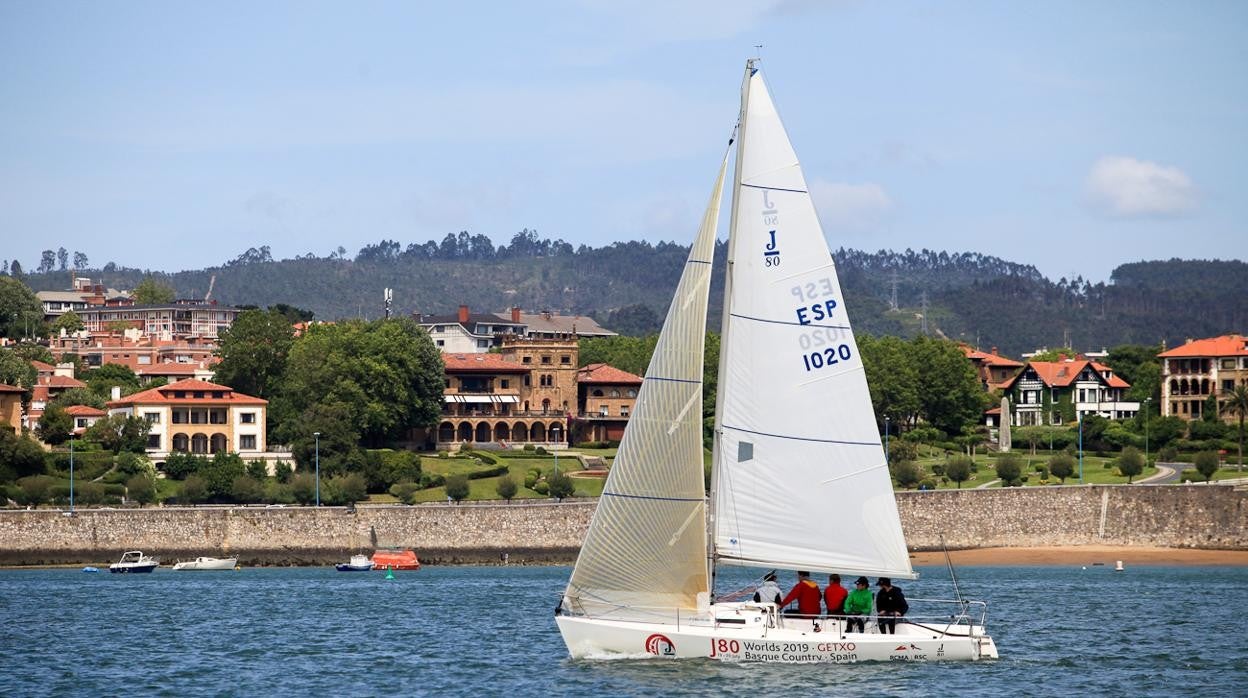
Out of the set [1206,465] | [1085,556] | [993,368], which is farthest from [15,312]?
[1085,556]

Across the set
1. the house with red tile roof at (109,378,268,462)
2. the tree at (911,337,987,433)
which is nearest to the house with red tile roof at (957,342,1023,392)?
the tree at (911,337,987,433)

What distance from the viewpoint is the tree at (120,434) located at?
113 metres

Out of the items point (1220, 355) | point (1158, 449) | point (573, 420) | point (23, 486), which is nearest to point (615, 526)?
point (23, 486)

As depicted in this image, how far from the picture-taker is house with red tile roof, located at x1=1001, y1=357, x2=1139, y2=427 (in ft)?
506

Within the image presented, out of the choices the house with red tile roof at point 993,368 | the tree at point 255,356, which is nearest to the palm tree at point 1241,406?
the house with red tile roof at point 993,368

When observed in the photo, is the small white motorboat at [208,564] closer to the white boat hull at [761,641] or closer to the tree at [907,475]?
the tree at [907,475]

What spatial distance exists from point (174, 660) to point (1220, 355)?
118120mm

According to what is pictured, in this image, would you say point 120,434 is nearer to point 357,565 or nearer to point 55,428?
point 55,428

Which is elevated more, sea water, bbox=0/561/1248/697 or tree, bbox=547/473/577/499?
tree, bbox=547/473/577/499

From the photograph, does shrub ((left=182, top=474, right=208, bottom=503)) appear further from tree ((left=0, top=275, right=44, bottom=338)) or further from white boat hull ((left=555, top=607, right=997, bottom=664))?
tree ((left=0, top=275, right=44, bottom=338))

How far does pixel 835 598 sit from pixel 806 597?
566 millimetres

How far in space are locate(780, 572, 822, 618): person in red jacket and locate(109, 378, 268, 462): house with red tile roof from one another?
273 feet

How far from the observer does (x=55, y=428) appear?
114m

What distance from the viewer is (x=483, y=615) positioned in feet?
192
